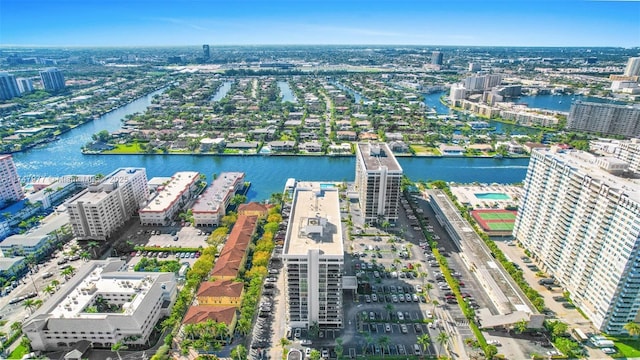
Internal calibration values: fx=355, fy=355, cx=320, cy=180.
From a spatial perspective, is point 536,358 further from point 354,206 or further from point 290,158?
point 290,158

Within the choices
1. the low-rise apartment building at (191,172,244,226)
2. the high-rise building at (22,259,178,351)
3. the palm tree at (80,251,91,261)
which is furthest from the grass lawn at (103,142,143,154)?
the high-rise building at (22,259,178,351)

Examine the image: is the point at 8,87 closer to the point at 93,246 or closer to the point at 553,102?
the point at 93,246

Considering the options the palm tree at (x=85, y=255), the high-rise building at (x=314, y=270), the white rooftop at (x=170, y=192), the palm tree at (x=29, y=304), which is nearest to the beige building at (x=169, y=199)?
the white rooftop at (x=170, y=192)

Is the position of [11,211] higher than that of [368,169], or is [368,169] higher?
[368,169]

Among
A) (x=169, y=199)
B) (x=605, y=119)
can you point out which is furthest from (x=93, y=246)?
(x=605, y=119)

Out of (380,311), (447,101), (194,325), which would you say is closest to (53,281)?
Answer: (194,325)

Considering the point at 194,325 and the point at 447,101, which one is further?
the point at 447,101

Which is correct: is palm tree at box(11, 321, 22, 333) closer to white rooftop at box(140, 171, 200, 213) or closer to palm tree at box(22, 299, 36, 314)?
palm tree at box(22, 299, 36, 314)
